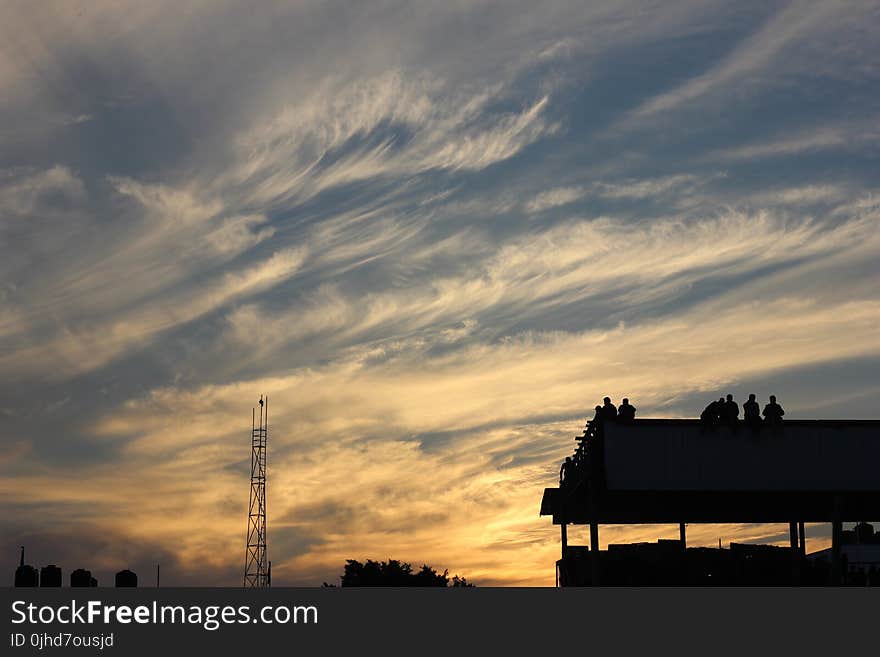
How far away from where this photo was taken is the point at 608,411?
44.2 m

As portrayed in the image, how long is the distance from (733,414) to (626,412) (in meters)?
4.09

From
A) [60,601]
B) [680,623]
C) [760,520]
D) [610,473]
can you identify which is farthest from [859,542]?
[60,601]

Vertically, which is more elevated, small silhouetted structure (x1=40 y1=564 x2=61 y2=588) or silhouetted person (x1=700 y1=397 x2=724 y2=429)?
silhouetted person (x1=700 y1=397 x2=724 y2=429)

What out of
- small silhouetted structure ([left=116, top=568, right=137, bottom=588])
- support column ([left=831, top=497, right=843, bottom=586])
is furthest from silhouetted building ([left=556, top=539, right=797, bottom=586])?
small silhouetted structure ([left=116, top=568, right=137, bottom=588])

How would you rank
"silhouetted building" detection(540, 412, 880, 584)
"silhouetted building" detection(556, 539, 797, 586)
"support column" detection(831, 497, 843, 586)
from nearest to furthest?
"silhouetted building" detection(540, 412, 880, 584) → "support column" detection(831, 497, 843, 586) → "silhouetted building" detection(556, 539, 797, 586)

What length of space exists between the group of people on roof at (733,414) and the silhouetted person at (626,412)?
2653 millimetres

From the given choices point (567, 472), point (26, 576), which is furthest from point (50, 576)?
point (567, 472)

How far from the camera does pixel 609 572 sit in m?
47.3

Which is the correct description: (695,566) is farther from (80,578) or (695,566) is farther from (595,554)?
(80,578)

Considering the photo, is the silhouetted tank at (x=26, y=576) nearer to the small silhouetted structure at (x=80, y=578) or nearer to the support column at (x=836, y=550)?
the small silhouetted structure at (x=80, y=578)

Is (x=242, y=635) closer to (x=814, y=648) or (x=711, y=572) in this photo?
(x=814, y=648)

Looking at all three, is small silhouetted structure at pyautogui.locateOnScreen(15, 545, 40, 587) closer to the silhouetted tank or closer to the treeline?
the silhouetted tank

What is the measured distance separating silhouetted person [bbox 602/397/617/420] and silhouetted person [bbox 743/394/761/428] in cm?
502

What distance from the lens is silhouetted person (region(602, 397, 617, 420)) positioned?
144ft
